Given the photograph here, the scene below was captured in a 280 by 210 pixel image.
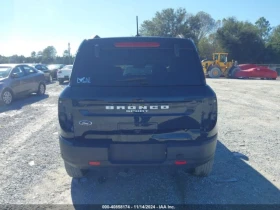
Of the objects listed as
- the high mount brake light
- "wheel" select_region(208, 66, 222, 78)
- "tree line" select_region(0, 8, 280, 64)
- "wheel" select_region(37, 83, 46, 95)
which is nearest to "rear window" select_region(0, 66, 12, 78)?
"wheel" select_region(37, 83, 46, 95)

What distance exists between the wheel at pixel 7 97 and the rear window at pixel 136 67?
849 centimetres

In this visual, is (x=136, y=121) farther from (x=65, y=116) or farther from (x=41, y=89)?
(x=41, y=89)

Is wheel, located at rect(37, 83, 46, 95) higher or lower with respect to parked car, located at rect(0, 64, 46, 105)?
lower

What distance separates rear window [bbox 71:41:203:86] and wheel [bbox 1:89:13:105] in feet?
27.8

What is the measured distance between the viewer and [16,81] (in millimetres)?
11328

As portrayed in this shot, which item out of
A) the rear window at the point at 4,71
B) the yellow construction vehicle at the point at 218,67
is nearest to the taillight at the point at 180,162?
the rear window at the point at 4,71

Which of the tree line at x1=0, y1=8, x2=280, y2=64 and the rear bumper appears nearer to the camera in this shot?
the rear bumper

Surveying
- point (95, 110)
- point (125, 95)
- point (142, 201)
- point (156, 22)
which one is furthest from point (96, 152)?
point (156, 22)

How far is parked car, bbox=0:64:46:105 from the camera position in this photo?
35.0 feet

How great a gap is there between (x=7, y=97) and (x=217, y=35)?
136 ft

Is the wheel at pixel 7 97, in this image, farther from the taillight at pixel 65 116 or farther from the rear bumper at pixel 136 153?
the rear bumper at pixel 136 153

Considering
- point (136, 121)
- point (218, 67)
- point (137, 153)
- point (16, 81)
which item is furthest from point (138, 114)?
point (218, 67)

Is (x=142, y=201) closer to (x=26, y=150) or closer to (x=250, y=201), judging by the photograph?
(x=250, y=201)

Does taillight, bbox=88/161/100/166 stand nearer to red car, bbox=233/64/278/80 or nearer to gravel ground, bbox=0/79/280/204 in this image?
gravel ground, bbox=0/79/280/204
